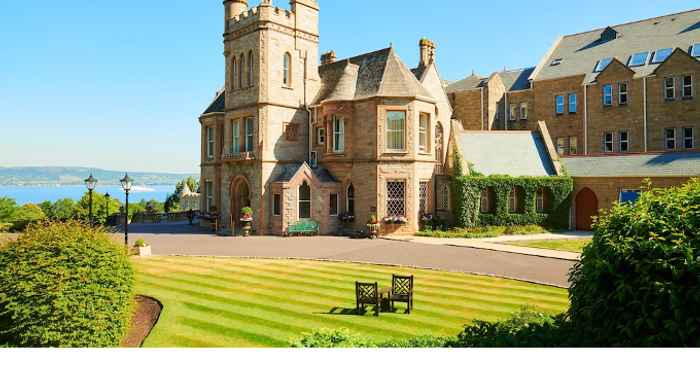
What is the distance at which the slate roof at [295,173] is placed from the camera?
3159cm

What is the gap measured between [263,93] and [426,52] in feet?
43.6

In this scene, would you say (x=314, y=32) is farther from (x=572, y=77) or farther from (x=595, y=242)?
(x=595, y=242)

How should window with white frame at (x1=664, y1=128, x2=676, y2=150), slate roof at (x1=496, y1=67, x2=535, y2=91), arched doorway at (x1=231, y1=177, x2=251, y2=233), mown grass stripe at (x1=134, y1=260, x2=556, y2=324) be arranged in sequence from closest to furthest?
mown grass stripe at (x1=134, y1=260, x2=556, y2=324) → arched doorway at (x1=231, y1=177, x2=251, y2=233) → window with white frame at (x1=664, y1=128, x2=676, y2=150) → slate roof at (x1=496, y1=67, x2=535, y2=91)

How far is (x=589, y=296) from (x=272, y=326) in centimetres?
701

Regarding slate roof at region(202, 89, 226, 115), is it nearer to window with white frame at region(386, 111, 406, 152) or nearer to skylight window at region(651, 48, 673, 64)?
window with white frame at region(386, 111, 406, 152)

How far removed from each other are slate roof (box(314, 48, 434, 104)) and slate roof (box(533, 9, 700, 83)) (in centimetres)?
1975

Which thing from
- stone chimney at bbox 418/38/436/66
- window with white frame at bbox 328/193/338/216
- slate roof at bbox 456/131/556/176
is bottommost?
window with white frame at bbox 328/193/338/216

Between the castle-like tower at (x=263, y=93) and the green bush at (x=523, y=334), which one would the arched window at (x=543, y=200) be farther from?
the green bush at (x=523, y=334)

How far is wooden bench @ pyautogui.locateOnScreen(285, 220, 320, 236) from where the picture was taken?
1208 inches

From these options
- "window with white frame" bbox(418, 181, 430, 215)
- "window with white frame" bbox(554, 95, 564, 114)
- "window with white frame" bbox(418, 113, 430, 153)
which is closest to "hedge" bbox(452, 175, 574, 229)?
"window with white frame" bbox(418, 181, 430, 215)

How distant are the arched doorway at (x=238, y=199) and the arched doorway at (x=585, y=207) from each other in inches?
915

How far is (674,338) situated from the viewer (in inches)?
228

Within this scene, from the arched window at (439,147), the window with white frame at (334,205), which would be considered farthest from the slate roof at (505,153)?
the window with white frame at (334,205)

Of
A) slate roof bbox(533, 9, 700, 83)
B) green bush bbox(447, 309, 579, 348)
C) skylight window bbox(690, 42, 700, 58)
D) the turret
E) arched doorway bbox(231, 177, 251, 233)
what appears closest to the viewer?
green bush bbox(447, 309, 579, 348)
